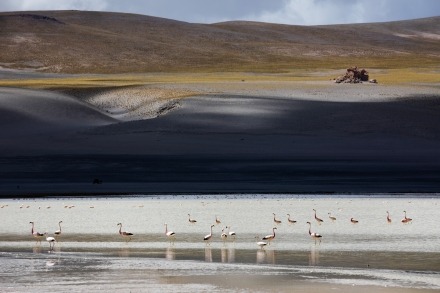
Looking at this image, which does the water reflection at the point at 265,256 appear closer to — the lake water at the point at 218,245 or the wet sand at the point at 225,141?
the lake water at the point at 218,245

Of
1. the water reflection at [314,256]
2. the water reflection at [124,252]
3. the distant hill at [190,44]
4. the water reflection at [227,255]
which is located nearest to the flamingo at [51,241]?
the water reflection at [124,252]

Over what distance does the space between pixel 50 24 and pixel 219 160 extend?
75.8 meters

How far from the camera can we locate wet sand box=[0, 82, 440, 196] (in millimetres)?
29844

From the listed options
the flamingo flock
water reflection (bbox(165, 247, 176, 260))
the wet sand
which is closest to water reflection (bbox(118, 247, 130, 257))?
water reflection (bbox(165, 247, 176, 260))

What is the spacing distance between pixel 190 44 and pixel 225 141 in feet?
232

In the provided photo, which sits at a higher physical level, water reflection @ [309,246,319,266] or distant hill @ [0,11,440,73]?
distant hill @ [0,11,440,73]

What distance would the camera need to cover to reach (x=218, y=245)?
18.1m

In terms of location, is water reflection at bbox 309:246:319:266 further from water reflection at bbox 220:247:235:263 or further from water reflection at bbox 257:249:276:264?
water reflection at bbox 220:247:235:263

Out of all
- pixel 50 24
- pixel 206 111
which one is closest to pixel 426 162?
pixel 206 111

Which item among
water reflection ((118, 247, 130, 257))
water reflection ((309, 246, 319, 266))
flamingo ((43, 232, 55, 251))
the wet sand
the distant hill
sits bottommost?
water reflection ((309, 246, 319, 266))

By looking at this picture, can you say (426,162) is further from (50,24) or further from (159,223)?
(50,24)

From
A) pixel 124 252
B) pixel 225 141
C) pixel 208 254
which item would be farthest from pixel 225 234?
pixel 225 141

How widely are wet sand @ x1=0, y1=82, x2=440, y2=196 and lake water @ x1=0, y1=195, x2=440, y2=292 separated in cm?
241

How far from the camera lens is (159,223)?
72.1 ft
